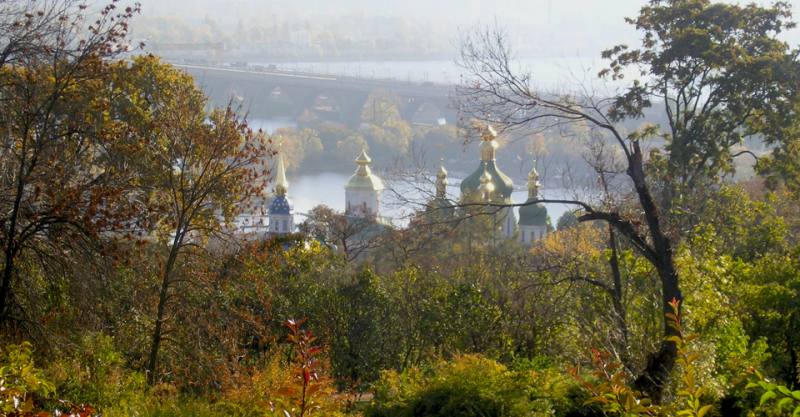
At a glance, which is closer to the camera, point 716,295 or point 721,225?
point 716,295

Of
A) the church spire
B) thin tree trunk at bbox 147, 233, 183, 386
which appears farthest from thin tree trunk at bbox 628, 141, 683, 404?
the church spire

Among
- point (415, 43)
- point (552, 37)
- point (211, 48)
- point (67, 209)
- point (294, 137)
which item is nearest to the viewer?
point (67, 209)

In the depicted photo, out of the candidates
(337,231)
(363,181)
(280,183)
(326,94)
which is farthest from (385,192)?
(326,94)

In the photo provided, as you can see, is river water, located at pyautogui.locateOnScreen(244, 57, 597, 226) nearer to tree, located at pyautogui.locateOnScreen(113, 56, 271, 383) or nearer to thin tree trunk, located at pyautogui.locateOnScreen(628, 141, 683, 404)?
tree, located at pyautogui.locateOnScreen(113, 56, 271, 383)

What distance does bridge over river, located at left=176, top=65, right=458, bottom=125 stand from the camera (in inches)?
3290

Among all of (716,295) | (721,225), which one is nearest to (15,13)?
(716,295)

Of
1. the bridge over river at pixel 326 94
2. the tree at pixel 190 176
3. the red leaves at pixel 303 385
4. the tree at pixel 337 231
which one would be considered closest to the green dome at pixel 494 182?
the tree at pixel 337 231

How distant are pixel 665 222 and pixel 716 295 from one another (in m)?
3.32

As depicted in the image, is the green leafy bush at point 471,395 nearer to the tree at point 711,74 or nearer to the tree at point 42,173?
the tree at point 42,173

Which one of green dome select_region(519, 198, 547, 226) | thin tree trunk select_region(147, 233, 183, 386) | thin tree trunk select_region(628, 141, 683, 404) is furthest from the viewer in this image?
green dome select_region(519, 198, 547, 226)

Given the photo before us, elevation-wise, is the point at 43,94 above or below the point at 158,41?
below

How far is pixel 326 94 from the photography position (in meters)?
92.1

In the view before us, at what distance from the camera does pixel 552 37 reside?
89.2 metres

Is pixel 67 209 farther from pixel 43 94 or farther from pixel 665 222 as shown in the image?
pixel 665 222
